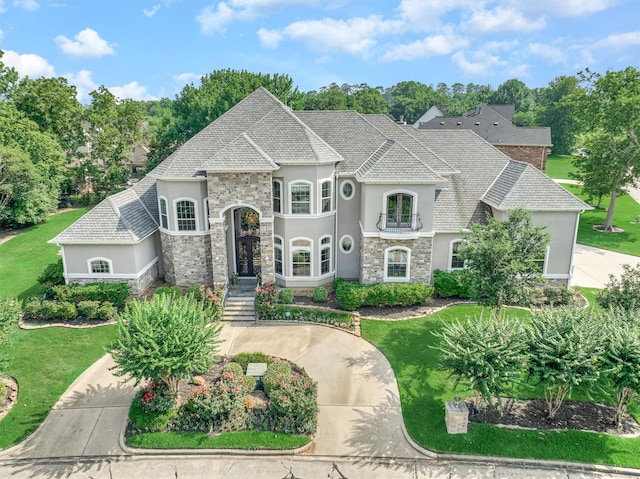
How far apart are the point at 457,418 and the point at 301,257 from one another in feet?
40.7

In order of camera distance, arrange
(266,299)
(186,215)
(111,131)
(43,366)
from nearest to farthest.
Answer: (43,366) < (266,299) < (186,215) < (111,131)

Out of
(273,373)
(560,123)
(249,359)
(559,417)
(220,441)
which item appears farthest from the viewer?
(560,123)

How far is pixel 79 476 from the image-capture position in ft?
43.0

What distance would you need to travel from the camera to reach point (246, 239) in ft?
83.9

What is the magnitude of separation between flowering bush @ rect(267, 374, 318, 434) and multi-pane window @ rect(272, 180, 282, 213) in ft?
35.1

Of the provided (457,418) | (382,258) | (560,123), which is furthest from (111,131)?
(560,123)

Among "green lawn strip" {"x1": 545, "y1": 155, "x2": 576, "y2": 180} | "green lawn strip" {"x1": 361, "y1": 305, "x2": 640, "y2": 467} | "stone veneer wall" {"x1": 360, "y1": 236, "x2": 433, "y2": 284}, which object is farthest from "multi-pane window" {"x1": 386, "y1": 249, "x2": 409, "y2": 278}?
"green lawn strip" {"x1": 545, "y1": 155, "x2": 576, "y2": 180}

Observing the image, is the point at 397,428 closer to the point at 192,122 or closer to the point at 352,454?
the point at 352,454

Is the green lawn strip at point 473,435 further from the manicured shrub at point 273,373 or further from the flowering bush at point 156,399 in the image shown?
the flowering bush at point 156,399

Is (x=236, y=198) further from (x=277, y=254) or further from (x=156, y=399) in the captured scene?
(x=156, y=399)

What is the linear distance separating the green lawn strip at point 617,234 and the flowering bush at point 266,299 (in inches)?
1073

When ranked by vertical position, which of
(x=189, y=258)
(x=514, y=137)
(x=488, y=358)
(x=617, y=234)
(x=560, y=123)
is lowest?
(x=617, y=234)

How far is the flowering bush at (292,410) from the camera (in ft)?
47.7

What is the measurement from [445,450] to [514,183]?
1617 centimetres
